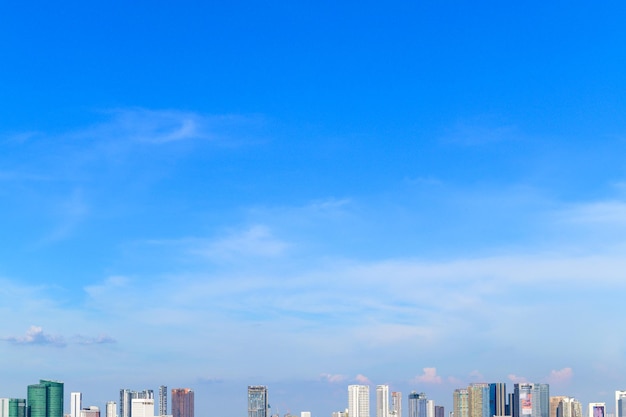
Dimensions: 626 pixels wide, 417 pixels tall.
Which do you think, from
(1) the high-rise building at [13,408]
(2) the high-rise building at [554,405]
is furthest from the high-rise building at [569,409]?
(1) the high-rise building at [13,408]

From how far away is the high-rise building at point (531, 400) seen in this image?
10438 centimetres

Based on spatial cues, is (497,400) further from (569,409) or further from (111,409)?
(111,409)

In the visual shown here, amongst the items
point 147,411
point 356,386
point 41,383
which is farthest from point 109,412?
point 356,386

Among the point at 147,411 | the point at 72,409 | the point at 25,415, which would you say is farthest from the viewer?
the point at 147,411

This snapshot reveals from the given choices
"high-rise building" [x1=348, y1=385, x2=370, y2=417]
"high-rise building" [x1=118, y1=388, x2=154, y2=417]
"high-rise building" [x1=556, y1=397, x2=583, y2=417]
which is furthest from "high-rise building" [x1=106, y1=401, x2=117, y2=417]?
"high-rise building" [x1=556, y1=397, x2=583, y2=417]

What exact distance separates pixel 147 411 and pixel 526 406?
45.1m

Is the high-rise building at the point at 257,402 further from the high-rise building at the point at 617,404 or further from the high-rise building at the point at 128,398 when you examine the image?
the high-rise building at the point at 617,404

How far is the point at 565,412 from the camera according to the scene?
10738 cm

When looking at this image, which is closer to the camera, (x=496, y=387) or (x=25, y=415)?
(x=25, y=415)

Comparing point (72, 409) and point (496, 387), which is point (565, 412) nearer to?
point (496, 387)

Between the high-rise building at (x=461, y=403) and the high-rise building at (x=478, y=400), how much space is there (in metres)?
0.50

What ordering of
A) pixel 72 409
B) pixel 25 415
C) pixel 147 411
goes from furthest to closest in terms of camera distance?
pixel 147 411
pixel 72 409
pixel 25 415

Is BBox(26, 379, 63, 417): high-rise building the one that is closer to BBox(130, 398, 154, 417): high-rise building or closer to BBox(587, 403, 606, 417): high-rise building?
BBox(130, 398, 154, 417): high-rise building

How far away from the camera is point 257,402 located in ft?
359
